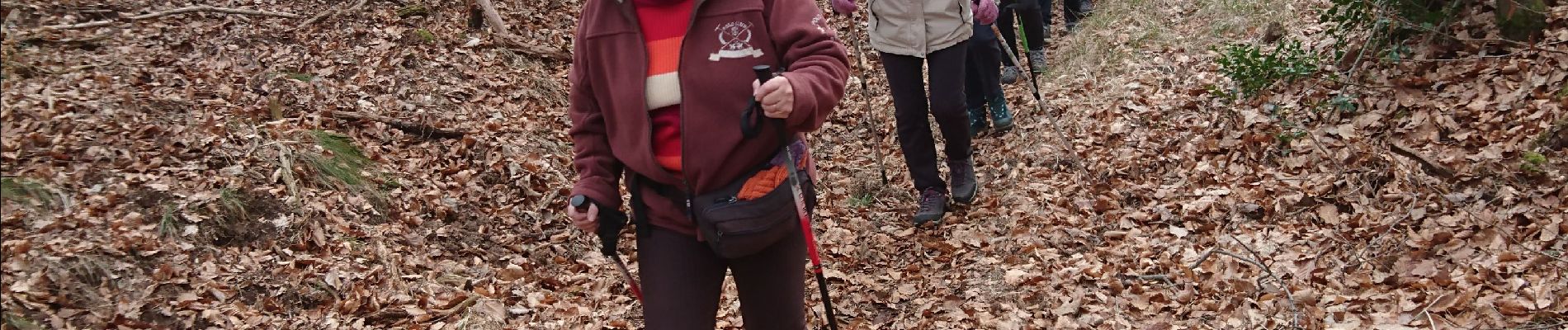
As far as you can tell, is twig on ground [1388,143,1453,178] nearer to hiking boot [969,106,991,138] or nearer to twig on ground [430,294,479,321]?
hiking boot [969,106,991,138]

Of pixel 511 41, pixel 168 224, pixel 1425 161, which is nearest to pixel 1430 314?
pixel 1425 161

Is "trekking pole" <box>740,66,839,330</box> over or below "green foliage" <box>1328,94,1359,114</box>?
over

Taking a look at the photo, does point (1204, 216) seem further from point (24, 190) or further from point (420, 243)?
point (24, 190)

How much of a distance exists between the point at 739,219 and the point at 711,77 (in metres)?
0.43

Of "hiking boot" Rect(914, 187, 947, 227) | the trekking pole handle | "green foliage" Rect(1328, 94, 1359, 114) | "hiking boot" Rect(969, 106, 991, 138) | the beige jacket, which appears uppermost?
the trekking pole handle

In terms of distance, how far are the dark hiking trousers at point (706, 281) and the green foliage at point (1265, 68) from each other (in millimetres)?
4918

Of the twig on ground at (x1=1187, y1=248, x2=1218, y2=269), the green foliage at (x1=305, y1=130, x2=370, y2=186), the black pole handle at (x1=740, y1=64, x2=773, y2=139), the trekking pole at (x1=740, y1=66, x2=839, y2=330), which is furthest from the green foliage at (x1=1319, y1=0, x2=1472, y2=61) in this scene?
the green foliage at (x1=305, y1=130, x2=370, y2=186)

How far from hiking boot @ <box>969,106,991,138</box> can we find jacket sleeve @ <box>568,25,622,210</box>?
5297 millimetres

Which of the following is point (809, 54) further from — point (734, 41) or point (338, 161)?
point (338, 161)

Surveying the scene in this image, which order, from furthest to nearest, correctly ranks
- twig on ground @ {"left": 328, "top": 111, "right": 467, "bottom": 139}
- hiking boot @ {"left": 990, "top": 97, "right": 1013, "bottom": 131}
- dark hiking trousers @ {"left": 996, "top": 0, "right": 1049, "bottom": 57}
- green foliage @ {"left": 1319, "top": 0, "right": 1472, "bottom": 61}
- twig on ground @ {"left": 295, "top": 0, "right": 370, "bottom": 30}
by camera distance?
1. dark hiking trousers @ {"left": 996, "top": 0, "right": 1049, "bottom": 57}
2. twig on ground @ {"left": 295, "top": 0, "right": 370, "bottom": 30}
3. hiking boot @ {"left": 990, "top": 97, "right": 1013, "bottom": 131}
4. twig on ground @ {"left": 328, "top": 111, "right": 467, "bottom": 139}
5. green foliage @ {"left": 1319, "top": 0, "right": 1472, "bottom": 61}

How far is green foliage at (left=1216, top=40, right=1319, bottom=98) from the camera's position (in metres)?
6.53

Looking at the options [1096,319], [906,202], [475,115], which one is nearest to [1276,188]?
[1096,319]

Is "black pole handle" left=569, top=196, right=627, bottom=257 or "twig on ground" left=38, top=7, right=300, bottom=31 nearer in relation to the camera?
"black pole handle" left=569, top=196, right=627, bottom=257

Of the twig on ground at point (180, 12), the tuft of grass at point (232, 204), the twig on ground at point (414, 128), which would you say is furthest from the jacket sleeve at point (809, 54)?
the twig on ground at point (180, 12)
